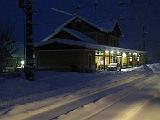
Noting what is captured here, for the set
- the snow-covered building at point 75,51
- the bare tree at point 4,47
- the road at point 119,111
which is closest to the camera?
the road at point 119,111

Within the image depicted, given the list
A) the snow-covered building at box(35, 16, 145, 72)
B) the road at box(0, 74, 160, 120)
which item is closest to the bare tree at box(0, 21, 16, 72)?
the snow-covered building at box(35, 16, 145, 72)

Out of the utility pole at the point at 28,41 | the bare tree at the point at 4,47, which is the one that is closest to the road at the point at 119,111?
the utility pole at the point at 28,41

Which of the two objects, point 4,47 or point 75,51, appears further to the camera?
point 75,51

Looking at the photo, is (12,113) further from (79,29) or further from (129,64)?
(129,64)

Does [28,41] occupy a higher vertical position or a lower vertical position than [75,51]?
higher

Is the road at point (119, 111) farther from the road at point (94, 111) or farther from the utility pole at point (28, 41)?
the utility pole at point (28, 41)

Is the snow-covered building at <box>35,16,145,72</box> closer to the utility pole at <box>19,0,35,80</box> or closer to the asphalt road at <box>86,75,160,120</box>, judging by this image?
the utility pole at <box>19,0,35,80</box>

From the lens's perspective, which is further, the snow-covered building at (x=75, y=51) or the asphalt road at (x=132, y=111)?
the snow-covered building at (x=75, y=51)

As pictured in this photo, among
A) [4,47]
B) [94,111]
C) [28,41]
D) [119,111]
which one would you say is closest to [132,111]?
[119,111]

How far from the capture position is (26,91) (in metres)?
19.5

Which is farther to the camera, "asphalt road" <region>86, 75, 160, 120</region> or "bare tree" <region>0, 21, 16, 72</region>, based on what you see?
"bare tree" <region>0, 21, 16, 72</region>

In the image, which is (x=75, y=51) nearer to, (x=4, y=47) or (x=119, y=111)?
(x=4, y=47)

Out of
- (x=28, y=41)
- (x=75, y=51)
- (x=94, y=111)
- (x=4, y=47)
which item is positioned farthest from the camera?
(x=75, y=51)

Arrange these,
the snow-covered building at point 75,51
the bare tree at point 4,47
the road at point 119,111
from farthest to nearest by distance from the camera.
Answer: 1. the snow-covered building at point 75,51
2. the bare tree at point 4,47
3. the road at point 119,111
